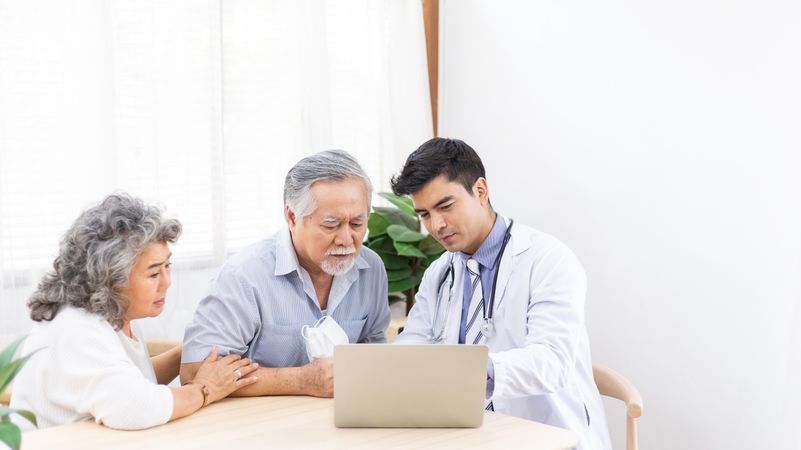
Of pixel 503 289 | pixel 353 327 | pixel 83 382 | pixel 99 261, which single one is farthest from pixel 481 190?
pixel 83 382

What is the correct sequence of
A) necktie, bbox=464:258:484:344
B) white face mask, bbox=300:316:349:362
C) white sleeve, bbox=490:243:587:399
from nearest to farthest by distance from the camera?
1. white sleeve, bbox=490:243:587:399
2. white face mask, bbox=300:316:349:362
3. necktie, bbox=464:258:484:344

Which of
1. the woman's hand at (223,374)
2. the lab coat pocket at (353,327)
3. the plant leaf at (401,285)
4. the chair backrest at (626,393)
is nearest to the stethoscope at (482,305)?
the lab coat pocket at (353,327)

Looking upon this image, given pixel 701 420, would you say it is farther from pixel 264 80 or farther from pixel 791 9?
pixel 264 80

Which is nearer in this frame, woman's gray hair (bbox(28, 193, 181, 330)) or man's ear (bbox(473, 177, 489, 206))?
woman's gray hair (bbox(28, 193, 181, 330))

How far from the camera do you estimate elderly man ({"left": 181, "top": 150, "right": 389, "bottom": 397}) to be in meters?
2.21

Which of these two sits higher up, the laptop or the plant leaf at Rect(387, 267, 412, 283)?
the plant leaf at Rect(387, 267, 412, 283)

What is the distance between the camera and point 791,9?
8.32 feet

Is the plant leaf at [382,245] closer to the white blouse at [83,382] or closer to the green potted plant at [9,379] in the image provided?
the white blouse at [83,382]

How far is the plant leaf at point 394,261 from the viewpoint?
3.41 m

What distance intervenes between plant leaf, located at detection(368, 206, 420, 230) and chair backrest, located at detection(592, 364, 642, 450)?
4.11 feet

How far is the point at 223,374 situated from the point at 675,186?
5.67 feet

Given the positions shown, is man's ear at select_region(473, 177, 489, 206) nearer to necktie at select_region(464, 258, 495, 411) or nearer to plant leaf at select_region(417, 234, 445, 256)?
necktie at select_region(464, 258, 495, 411)

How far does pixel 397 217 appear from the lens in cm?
346

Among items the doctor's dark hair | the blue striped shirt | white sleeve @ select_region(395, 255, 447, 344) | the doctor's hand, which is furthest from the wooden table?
the doctor's dark hair
